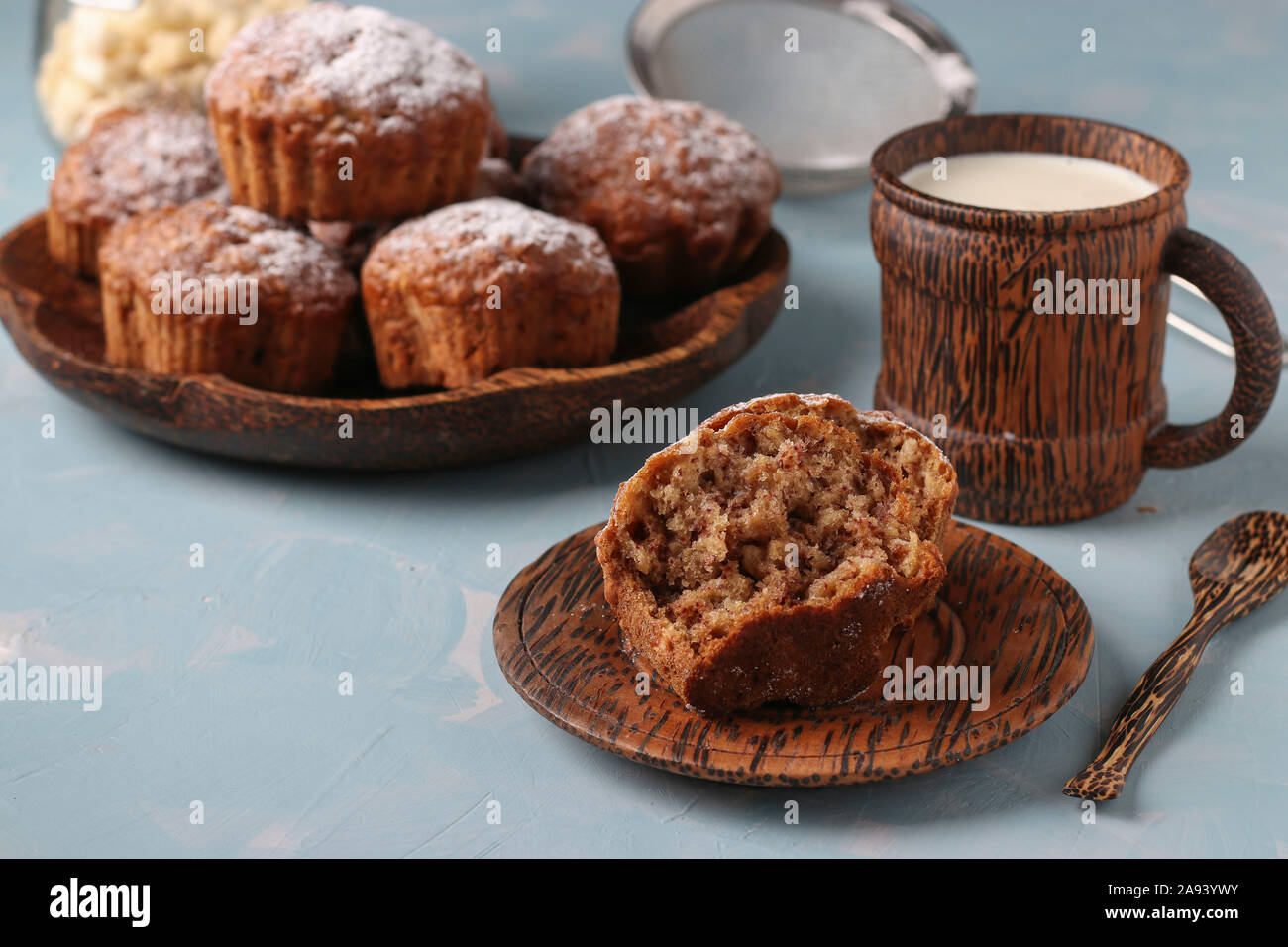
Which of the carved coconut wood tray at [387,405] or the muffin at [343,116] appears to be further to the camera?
the muffin at [343,116]

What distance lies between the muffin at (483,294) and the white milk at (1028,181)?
1.50 ft

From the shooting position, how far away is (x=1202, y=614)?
63.1 inches

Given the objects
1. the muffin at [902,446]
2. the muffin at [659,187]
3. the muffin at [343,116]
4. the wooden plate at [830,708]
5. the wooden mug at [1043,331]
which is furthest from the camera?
the muffin at [659,187]

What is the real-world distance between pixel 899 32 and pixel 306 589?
6.27 ft

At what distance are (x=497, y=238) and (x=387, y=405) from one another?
280 mm

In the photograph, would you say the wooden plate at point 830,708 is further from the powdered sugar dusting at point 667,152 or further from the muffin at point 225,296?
the powdered sugar dusting at point 667,152

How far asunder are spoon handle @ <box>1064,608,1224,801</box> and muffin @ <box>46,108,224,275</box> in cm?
156

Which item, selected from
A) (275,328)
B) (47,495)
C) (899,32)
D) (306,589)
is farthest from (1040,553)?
(899,32)

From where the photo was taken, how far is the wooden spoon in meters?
1.37

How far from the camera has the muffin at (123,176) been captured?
2.20 meters

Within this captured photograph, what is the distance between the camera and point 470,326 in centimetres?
188

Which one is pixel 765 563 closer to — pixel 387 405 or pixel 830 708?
pixel 830 708

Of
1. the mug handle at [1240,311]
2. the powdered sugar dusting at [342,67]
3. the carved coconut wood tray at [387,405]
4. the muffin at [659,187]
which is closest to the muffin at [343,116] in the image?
the powdered sugar dusting at [342,67]

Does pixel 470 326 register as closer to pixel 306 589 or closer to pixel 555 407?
pixel 555 407
